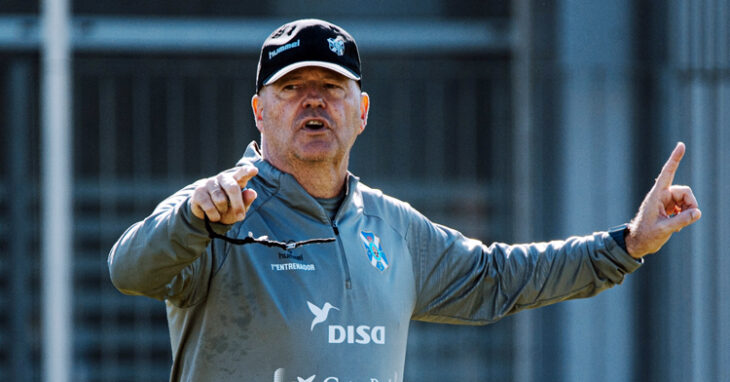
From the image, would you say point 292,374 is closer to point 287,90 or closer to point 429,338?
point 287,90

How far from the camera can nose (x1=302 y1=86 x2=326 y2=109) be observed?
2844 mm

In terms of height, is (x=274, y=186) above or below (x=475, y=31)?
below

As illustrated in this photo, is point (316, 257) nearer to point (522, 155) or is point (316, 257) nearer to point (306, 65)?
point (306, 65)

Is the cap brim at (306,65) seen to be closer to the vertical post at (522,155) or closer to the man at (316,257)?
the man at (316,257)

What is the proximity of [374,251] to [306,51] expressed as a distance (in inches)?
23.0

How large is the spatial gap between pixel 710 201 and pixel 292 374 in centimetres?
418

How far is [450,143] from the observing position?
6742 mm

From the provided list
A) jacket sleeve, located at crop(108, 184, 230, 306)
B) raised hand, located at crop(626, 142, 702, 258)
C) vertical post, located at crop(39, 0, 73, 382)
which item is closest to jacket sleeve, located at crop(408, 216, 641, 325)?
raised hand, located at crop(626, 142, 702, 258)

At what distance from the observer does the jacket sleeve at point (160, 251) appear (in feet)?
7.72

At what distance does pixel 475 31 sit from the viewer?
669 centimetres

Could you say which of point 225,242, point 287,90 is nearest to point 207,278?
point 225,242

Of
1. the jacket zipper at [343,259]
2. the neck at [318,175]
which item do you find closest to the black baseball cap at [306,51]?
the neck at [318,175]

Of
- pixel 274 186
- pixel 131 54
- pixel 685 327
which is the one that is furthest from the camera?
pixel 131 54

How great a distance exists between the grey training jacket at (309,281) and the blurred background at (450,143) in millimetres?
3207
